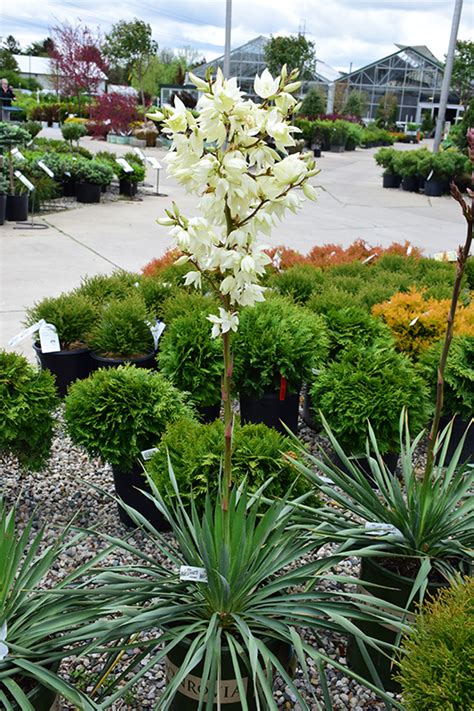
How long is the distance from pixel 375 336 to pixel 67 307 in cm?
214

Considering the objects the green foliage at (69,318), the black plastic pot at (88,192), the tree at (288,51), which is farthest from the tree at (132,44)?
the green foliage at (69,318)

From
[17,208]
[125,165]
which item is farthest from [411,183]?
[17,208]

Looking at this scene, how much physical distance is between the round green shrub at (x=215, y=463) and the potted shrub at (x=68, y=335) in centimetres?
189

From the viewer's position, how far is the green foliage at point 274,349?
4188 mm

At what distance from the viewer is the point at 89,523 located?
362cm

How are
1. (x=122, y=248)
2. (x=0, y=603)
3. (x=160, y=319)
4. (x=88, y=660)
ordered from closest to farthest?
(x=0, y=603) < (x=88, y=660) < (x=160, y=319) < (x=122, y=248)

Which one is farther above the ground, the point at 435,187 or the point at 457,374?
the point at 435,187

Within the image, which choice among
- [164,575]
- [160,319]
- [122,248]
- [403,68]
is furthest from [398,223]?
[403,68]

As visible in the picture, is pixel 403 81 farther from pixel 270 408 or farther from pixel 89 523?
pixel 89 523

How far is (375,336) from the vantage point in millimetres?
4508

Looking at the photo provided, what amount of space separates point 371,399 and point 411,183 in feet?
56.5

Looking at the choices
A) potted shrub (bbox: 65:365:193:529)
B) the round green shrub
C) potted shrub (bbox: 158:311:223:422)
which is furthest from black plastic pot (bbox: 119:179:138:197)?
the round green shrub

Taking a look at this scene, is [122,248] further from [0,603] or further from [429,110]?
[429,110]

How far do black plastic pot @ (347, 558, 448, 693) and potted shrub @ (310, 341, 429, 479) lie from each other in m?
1.14
